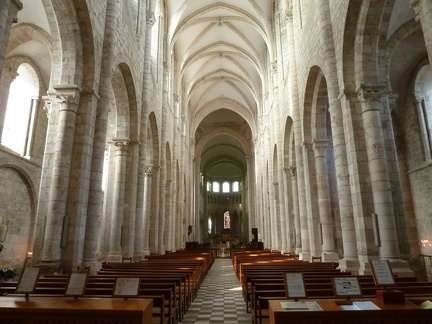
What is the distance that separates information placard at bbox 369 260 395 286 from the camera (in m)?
3.80

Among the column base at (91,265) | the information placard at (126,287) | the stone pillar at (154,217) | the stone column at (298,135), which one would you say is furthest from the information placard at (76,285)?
the stone pillar at (154,217)

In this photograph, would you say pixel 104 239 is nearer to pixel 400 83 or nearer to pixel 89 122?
pixel 89 122

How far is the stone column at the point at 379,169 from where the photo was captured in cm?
773

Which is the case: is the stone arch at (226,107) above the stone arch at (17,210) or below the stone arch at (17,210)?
above

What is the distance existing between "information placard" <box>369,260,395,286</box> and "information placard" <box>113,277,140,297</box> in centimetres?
283

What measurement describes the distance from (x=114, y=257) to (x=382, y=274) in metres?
10.9

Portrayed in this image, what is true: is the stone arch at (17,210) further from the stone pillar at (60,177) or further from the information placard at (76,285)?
the information placard at (76,285)

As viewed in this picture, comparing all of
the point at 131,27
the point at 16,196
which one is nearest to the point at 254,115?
the point at 131,27

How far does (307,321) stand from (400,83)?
16.3 metres

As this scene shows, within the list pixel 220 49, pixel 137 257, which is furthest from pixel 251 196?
pixel 137 257

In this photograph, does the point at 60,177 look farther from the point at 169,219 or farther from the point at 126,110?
the point at 169,219

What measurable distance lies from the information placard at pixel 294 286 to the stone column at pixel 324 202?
876cm

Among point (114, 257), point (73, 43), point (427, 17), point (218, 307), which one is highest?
point (73, 43)

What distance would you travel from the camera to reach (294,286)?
396 cm
